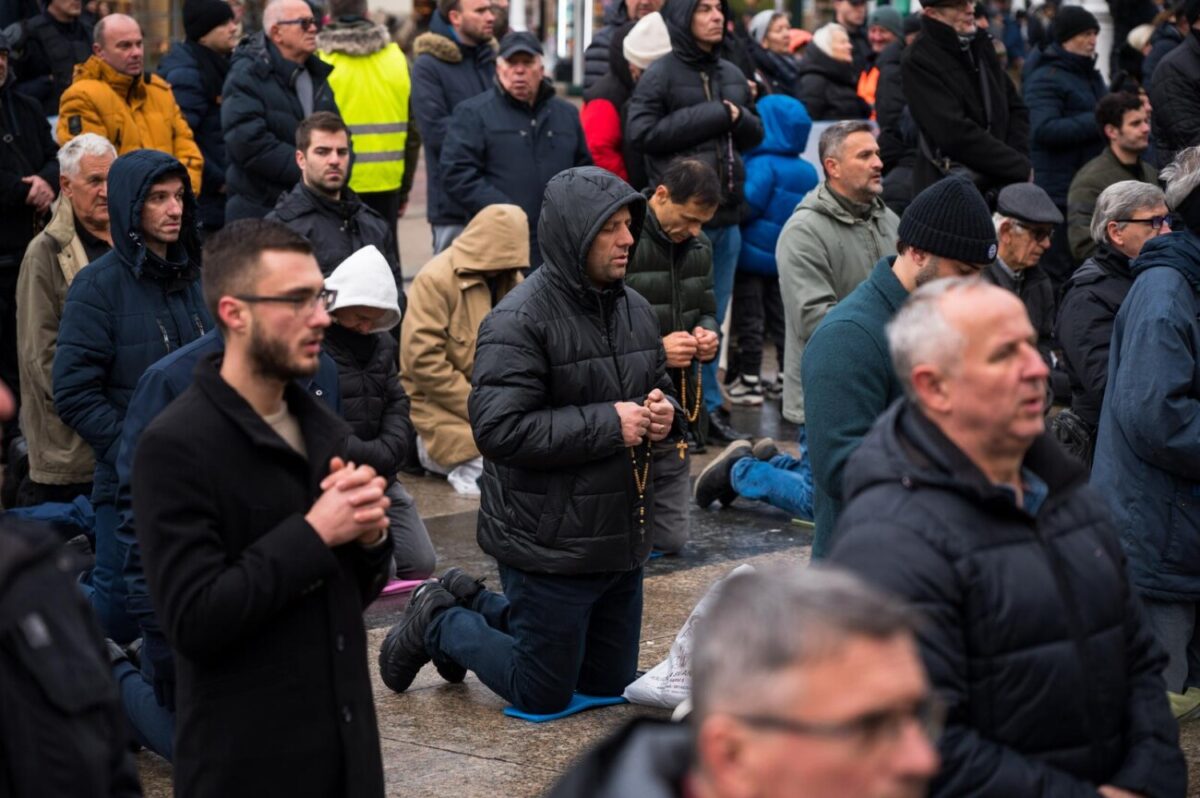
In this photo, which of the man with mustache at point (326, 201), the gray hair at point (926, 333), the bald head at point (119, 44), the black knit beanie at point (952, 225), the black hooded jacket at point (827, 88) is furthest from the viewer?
the black hooded jacket at point (827, 88)

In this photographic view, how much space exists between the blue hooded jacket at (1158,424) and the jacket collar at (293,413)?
2.79 m

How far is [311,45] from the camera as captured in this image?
10.5 metres

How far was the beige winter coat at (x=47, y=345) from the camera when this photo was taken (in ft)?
24.5

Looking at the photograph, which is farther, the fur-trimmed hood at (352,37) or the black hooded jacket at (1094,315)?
the fur-trimmed hood at (352,37)

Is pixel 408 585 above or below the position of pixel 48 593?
below

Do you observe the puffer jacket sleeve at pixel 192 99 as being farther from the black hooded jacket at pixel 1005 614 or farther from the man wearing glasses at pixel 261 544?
the black hooded jacket at pixel 1005 614

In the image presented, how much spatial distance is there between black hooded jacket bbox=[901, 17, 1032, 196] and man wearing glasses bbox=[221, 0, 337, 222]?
10.7 ft

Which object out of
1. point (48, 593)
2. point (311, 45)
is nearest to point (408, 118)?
point (311, 45)

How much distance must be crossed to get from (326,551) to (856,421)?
190 centimetres

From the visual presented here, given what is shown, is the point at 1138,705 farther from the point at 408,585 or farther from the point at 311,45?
the point at 311,45

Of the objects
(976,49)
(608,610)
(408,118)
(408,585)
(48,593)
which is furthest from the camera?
(408,118)

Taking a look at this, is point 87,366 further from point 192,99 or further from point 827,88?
point 827,88

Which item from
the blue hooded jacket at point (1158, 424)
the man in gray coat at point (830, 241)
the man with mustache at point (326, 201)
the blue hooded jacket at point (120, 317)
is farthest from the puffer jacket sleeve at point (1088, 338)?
the man with mustache at point (326, 201)

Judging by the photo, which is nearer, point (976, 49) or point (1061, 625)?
point (1061, 625)
